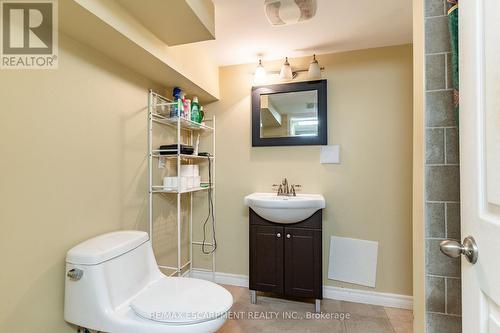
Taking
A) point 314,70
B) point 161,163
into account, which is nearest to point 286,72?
point 314,70

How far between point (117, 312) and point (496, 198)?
1.42 m

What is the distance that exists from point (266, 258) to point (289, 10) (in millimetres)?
1686

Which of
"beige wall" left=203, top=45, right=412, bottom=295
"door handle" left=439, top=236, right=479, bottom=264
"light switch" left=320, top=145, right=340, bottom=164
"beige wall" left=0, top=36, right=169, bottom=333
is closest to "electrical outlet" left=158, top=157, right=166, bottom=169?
"beige wall" left=0, top=36, right=169, bottom=333

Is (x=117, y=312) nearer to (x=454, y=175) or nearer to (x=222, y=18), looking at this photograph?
(x=454, y=175)

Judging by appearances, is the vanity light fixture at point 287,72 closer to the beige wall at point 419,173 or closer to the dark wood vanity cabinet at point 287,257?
the beige wall at point 419,173

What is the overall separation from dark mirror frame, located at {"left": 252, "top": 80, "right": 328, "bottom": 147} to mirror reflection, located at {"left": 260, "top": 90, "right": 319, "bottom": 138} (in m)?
0.03

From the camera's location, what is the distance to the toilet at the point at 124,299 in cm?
107

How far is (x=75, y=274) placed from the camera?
114 cm

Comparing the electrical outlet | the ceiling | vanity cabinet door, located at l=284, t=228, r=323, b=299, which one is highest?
the ceiling

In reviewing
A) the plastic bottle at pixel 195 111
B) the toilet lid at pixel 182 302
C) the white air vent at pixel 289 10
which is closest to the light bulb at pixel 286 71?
the white air vent at pixel 289 10

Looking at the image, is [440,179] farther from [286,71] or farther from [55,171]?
[55,171]

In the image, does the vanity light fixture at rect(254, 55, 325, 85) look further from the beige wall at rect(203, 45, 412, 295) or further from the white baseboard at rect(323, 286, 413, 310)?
the white baseboard at rect(323, 286, 413, 310)

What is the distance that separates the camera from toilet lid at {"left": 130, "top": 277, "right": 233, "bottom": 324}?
1071 mm

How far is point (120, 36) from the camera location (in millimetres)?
1239
